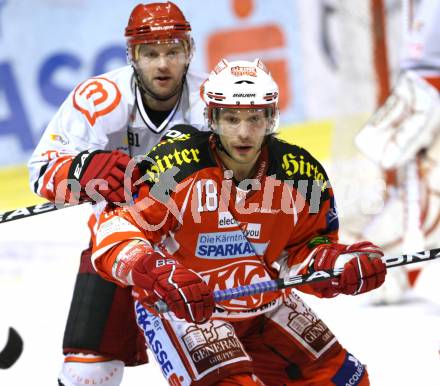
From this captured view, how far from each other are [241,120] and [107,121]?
33.1 inches

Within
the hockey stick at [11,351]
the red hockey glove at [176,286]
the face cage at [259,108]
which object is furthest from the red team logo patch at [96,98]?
the hockey stick at [11,351]

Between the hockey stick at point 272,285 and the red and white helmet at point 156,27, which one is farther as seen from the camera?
the red and white helmet at point 156,27

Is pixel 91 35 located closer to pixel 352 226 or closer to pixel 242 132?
pixel 352 226

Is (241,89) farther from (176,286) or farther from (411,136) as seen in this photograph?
(411,136)

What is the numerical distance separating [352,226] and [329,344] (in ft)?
8.96

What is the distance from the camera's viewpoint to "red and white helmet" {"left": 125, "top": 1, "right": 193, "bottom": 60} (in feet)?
13.0

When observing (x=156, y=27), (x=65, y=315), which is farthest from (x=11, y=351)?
(x=156, y=27)

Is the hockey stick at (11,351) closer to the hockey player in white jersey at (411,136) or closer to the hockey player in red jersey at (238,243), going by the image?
the hockey player in red jersey at (238,243)

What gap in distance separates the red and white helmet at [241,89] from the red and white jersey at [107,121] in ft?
2.05

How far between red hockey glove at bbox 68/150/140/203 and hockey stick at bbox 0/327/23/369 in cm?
→ 105

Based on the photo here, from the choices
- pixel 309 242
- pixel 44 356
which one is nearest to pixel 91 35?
pixel 44 356

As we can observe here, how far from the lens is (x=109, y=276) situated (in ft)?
10.6

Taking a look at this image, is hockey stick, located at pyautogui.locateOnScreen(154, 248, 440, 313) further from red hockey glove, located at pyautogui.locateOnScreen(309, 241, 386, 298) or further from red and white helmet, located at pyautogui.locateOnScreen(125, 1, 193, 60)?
red and white helmet, located at pyautogui.locateOnScreen(125, 1, 193, 60)

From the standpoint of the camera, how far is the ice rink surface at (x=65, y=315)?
4.55 metres
